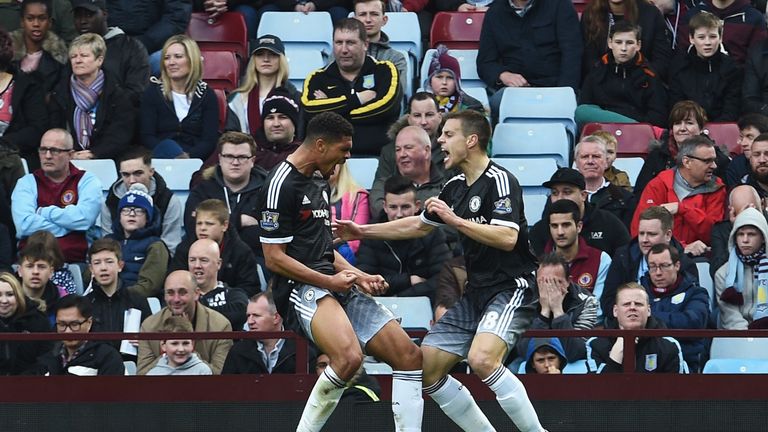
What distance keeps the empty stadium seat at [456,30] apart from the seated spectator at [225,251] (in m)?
3.33

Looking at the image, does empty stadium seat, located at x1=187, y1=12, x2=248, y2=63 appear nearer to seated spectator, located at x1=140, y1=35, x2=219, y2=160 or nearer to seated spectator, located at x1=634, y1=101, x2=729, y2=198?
seated spectator, located at x1=140, y1=35, x2=219, y2=160

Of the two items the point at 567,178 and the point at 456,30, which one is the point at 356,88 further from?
the point at 567,178

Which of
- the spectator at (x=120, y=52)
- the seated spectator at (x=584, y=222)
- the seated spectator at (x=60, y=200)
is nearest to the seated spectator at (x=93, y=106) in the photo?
the spectator at (x=120, y=52)

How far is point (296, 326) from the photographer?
28.4 feet

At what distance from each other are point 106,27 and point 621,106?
4.21 metres

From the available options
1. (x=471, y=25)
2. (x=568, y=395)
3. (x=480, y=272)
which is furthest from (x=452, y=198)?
(x=471, y=25)

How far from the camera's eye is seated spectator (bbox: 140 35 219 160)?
12.0 meters

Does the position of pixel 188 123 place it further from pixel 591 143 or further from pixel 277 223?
pixel 277 223

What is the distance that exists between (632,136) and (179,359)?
4.33 metres

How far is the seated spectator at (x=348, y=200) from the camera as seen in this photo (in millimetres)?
11117

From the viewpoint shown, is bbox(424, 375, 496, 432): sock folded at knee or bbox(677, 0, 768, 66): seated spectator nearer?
bbox(424, 375, 496, 432): sock folded at knee

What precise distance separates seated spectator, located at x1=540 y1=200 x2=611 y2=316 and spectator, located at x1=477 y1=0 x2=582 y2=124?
2200 mm

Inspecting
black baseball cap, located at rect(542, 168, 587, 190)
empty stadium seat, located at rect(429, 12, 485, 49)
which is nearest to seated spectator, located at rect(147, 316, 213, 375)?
black baseball cap, located at rect(542, 168, 587, 190)

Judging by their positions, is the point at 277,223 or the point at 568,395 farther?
the point at 568,395
